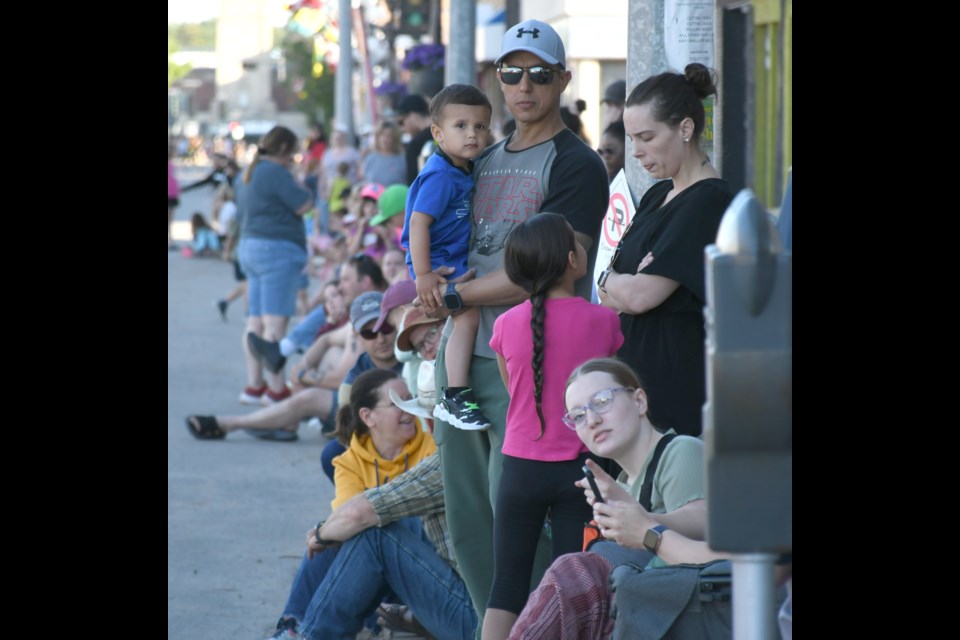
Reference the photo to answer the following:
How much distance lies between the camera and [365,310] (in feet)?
23.3

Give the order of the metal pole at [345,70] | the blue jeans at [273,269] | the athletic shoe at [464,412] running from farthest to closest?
1. the metal pole at [345,70]
2. the blue jeans at [273,269]
3. the athletic shoe at [464,412]

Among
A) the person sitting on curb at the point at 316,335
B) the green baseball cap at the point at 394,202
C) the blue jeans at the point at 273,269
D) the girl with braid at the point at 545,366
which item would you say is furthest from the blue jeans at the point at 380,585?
the blue jeans at the point at 273,269

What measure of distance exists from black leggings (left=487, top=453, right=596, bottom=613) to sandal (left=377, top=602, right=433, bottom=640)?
1420 millimetres

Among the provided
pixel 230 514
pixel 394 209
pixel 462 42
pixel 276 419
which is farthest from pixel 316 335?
pixel 230 514

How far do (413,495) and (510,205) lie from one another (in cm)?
121

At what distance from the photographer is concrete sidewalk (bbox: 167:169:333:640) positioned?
6152 mm

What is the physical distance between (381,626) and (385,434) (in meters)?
0.78

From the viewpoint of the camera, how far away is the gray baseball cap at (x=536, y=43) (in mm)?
4480

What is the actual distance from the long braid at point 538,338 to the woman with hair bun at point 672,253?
0.59ft

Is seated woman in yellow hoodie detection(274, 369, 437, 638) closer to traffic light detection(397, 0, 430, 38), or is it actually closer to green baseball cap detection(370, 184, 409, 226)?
green baseball cap detection(370, 184, 409, 226)

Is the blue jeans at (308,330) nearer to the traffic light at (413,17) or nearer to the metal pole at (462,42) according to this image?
the metal pole at (462,42)
